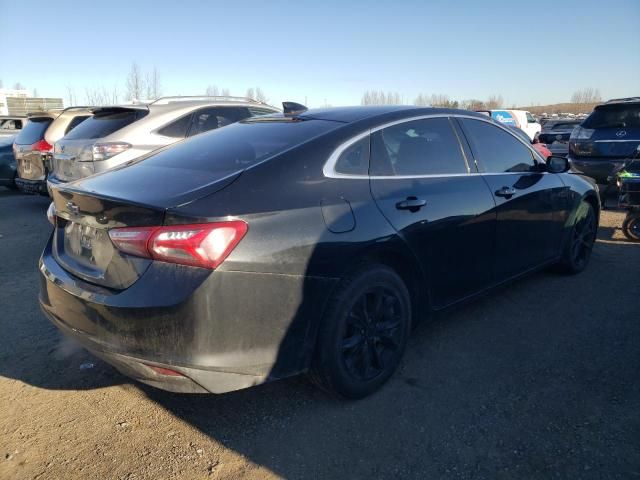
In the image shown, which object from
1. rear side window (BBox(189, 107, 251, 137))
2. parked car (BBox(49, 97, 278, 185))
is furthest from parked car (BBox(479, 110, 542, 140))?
parked car (BBox(49, 97, 278, 185))

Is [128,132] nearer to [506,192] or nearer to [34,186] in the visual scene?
[34,186]

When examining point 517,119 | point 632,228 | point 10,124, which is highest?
point 517,119

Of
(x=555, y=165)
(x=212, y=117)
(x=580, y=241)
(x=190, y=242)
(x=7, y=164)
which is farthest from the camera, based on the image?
(x=7, y=164)

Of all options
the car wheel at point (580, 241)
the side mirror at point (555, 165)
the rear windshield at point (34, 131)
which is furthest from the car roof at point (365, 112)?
the rear windshield at point (34, 131)

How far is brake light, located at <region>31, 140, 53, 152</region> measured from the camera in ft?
28.9

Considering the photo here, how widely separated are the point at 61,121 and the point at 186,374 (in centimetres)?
845

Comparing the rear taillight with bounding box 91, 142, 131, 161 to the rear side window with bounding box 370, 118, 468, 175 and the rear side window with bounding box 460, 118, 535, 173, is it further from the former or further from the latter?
the rear side window with bounding box 460, 118, 535, 173

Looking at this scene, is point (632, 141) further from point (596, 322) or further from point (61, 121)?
point (61, 121)

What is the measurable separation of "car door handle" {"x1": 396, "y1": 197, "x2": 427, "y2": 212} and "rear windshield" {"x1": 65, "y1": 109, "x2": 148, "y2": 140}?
4.66 m

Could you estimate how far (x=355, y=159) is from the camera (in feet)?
9.81

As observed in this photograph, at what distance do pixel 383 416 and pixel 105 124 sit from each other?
5.57m

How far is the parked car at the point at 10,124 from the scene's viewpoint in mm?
15062

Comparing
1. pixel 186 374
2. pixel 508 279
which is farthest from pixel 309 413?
pixel 508 279

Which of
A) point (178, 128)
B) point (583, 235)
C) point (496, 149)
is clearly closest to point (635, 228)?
point (583, 235)
